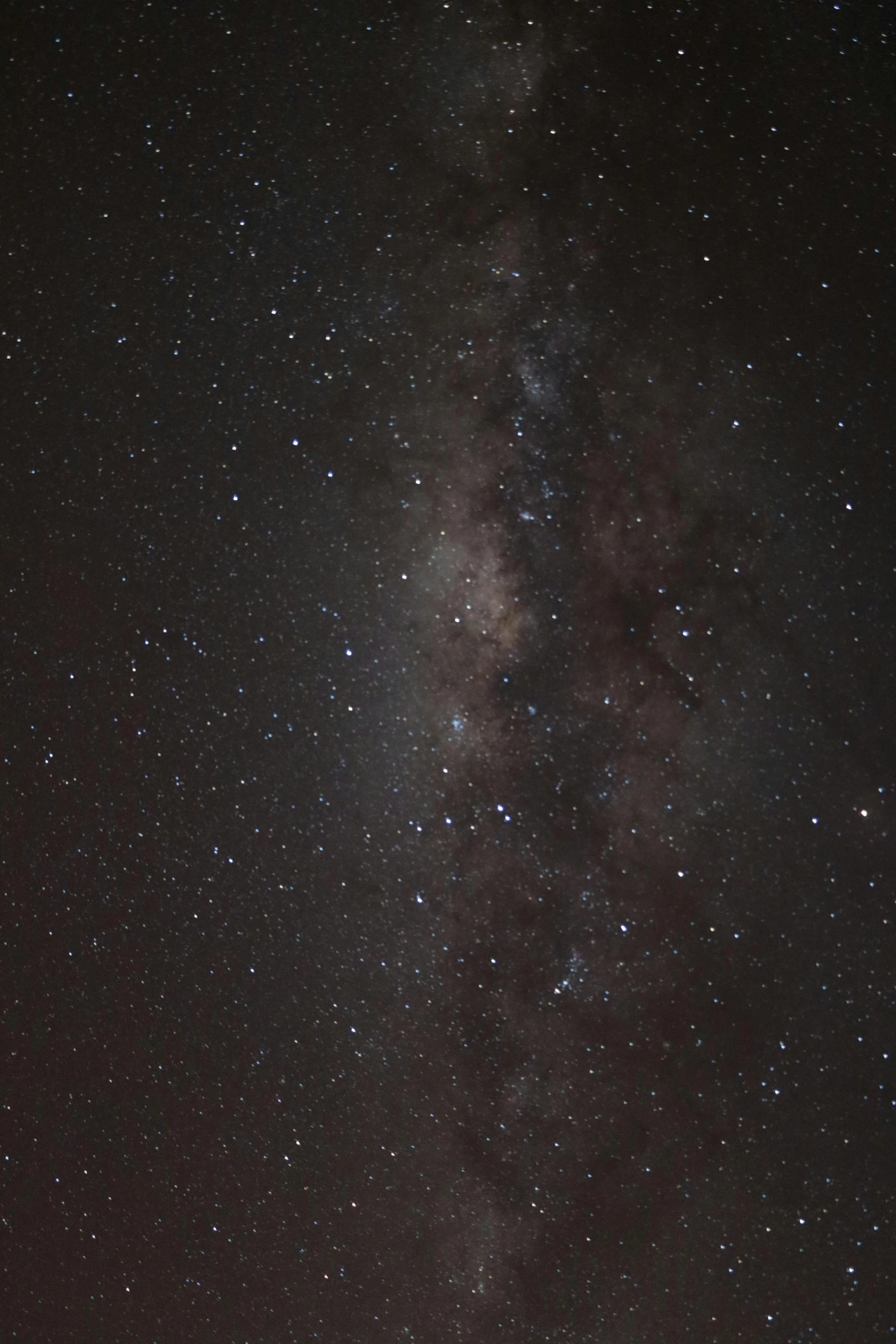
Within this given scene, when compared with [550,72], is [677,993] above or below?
below

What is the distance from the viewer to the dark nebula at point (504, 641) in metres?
0.95

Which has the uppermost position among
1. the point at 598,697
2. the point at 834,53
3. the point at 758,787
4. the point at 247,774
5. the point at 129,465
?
the point at 129,465

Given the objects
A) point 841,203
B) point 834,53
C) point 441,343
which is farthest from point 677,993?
point 834,53

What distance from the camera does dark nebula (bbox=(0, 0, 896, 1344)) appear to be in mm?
946

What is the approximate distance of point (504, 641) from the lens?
0.95 meters

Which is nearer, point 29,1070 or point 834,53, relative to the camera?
→ point 834,53

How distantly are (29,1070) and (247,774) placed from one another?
0.40 meters

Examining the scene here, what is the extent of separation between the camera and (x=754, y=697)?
95cm

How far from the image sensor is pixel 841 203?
0.97 metres

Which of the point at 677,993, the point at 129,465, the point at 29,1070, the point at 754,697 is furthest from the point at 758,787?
the point at 29,1070

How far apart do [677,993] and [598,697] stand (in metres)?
0.27

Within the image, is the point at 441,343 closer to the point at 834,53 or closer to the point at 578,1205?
the point at 834,53

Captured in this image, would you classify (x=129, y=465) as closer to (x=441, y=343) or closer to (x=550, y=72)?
(x=441, y=343)

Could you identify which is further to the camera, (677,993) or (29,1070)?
(29,1070)
